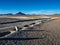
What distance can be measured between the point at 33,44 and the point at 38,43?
1.71ft

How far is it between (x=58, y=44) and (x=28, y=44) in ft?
6.27

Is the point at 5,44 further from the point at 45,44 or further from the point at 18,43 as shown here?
the point at 45,44

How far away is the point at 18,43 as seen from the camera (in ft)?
44.8

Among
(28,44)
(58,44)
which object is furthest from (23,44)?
(58,44)

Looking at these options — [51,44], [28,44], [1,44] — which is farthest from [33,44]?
[1,44]

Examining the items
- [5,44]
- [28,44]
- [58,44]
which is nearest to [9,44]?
[5,44]

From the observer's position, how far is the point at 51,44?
1330 centimetres

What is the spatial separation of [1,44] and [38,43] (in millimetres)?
2415

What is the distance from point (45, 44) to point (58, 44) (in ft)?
2.73

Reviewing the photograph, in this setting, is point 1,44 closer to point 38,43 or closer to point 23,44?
point 23,44

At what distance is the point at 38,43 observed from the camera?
13.7 meters

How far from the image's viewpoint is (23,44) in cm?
1330

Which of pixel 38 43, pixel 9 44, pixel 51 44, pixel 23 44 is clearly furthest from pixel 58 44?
pixel 9 44

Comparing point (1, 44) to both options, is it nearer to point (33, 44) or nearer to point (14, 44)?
point (14, 44)
